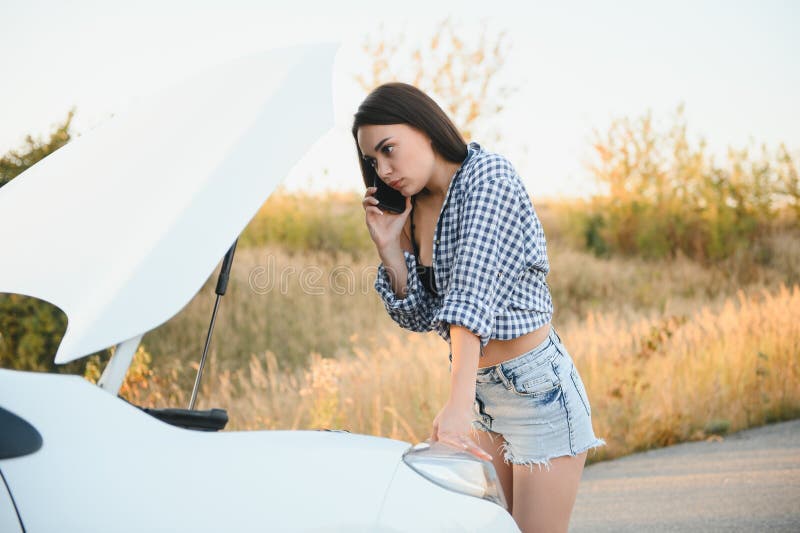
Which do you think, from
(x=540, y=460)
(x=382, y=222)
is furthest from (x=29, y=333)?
(x=540, y=460)

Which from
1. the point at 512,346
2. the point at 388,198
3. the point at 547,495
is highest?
the point at 388,198

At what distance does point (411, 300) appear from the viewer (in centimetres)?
220

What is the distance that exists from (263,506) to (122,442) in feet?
0.86

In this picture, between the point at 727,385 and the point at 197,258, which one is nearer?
the point at 197,258

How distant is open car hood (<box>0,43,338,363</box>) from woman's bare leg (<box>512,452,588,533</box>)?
3.37ft

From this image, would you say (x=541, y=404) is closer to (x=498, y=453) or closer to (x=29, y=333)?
(x=498, y=453)

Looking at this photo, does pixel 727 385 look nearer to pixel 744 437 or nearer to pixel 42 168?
pixel 744 437

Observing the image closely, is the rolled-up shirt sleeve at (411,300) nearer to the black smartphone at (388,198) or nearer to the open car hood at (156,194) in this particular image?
the black smartphone at (388,198)

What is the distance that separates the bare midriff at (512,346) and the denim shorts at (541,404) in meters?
0.01

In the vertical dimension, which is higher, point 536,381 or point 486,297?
point 486,297

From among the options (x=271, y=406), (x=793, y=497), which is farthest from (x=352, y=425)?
(x=793, y=497)

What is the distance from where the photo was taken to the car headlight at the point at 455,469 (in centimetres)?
159

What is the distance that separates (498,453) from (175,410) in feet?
3.30

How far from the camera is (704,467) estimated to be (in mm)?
5078
